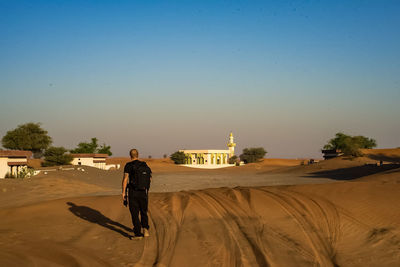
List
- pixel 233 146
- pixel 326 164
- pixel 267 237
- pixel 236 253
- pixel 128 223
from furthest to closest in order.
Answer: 1. pixel 233 146
2. pixel 326 164
3. pixel 128 223
4. pixel 267 237
5. pixel 236 253

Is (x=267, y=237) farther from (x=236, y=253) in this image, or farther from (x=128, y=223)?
(x=128, y=223)

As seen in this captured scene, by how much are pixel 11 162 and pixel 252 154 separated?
6399 cm

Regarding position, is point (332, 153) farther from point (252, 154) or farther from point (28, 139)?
point (28, 139)

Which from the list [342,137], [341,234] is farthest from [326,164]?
[341,234]

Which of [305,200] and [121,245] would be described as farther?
[305,200]

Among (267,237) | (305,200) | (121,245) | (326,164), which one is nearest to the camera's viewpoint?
(121,245)

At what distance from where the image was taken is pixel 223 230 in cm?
873

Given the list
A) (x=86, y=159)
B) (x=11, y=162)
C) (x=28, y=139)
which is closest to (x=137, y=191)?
(x=11, y=162)

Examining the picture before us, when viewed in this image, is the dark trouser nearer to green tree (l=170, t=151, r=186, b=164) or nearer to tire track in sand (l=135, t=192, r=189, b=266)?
tire track in sand (l=135, t=192, r=189, b=266)

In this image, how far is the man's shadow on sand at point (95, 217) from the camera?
365 inches

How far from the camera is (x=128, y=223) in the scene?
9.88 m

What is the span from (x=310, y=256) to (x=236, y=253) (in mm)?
1394

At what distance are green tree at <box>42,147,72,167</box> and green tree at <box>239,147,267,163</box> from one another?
45.7 meters

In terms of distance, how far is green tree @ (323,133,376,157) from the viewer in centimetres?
5373
